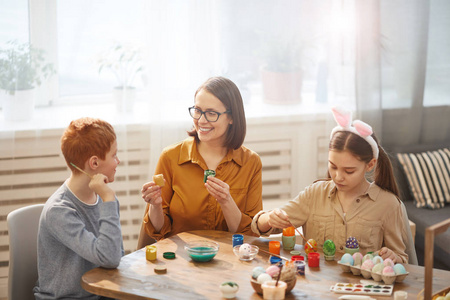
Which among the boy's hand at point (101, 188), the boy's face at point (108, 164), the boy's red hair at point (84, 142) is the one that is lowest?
the boy's hand at point (101, 188)

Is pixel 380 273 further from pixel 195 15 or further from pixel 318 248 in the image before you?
pixel 195 15

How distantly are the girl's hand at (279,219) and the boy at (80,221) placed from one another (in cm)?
62

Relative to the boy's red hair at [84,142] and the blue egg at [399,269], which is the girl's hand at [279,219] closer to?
the blue egg at [399,269]

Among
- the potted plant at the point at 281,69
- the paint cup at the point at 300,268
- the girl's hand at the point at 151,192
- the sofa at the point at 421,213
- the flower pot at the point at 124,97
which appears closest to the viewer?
the paint cup at the point at 300,268

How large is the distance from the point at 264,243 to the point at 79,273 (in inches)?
29.0

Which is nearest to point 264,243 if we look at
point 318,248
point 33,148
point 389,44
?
point 318,248

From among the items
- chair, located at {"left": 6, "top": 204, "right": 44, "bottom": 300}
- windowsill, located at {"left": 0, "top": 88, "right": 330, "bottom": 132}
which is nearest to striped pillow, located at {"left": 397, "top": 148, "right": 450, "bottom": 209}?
windowsill, located at {"left": 0, "top": 88, "right": 330, "bottom": 132}

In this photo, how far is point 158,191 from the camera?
2.52m

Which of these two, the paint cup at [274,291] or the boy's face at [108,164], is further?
the boy's face at [108,164]

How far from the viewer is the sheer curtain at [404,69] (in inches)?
153

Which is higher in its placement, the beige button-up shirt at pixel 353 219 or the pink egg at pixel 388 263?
the beige button-up shirt at pixel 353 219

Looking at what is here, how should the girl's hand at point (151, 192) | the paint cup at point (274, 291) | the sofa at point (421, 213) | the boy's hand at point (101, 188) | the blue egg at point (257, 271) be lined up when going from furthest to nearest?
1. the sofa at point (421, 213)
2. the girl's hand at point (151, 192)
3. the boy's hand at point (101, 188)
4. the blue egg at point (257, 271)
5. the paint cup at point (274, 291)

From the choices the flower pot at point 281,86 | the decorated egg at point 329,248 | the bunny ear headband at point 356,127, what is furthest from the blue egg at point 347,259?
the flower pot at point 281,86

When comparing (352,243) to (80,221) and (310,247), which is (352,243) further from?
(80,221)
